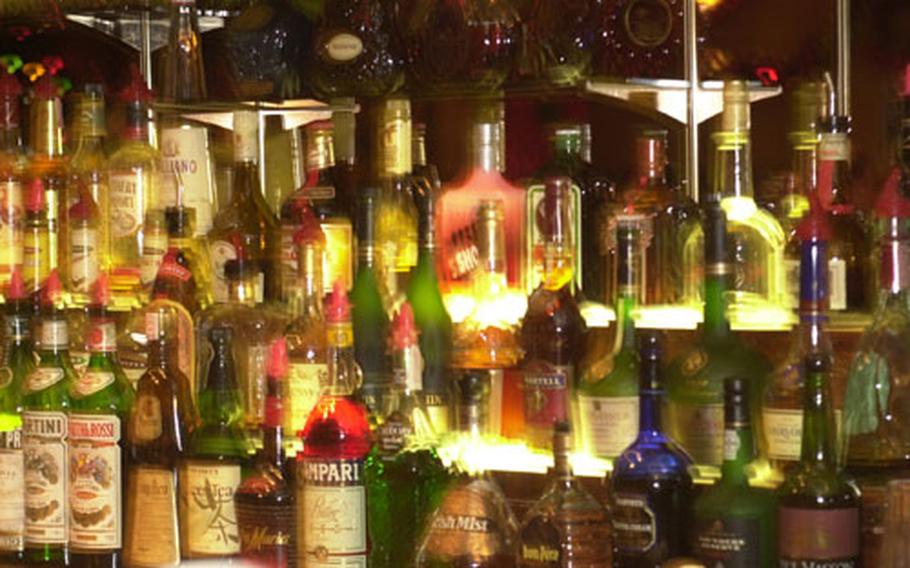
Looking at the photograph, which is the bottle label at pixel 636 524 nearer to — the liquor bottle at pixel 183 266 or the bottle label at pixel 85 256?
the liquor bottle at pixel 183 266

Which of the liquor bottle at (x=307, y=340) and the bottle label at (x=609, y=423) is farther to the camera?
the liquor bottle at (x=307, y=340)

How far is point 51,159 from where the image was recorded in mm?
2855

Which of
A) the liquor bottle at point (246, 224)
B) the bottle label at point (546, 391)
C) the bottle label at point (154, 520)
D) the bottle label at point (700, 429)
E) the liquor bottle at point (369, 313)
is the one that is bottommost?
the bottle label at point (154, 520)

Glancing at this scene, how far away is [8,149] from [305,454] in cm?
91

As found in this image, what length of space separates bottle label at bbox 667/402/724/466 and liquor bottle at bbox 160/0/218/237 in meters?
0.90

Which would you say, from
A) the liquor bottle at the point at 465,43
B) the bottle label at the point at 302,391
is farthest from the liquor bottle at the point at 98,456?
the liquor bottle at the point at 465,43

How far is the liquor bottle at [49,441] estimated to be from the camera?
2.69m

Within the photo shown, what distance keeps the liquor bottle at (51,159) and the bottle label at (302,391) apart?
563 millimetres

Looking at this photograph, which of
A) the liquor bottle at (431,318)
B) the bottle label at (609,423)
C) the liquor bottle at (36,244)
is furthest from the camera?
the liquor bottle at (36,244)

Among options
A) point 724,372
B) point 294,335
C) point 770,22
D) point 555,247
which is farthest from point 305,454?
point 770,22

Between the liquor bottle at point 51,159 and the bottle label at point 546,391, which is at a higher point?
the liquor bottle at point 51,159

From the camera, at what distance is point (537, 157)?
3062 millimetres

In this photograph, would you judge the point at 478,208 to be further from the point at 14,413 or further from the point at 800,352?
the point at 14,413

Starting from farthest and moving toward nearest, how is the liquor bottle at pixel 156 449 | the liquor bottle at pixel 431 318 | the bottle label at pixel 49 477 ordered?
the bottle label at pixel 49 477
the liquor bottle at pixel 156 449
the liquor bottle at pixel 431 318
